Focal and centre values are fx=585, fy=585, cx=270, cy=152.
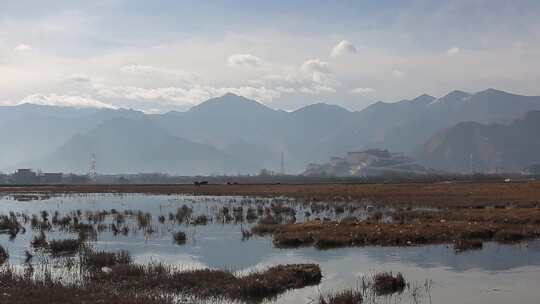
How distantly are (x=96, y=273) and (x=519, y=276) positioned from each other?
18.4 meters

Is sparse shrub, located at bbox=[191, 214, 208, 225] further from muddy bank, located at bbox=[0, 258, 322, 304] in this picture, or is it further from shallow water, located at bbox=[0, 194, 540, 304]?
muddy bank, located at bbox=[0, 258, 322, 304]

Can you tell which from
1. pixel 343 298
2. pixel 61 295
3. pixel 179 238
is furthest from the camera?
pixel 179 238

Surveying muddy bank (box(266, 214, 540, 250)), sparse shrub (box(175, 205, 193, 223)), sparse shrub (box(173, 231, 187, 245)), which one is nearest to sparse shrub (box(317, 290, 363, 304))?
muddy bank (box(266, 214, 540, 250))

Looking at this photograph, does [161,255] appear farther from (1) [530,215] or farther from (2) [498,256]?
(1) [530,215]

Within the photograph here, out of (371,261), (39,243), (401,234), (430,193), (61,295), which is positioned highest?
(430,193)

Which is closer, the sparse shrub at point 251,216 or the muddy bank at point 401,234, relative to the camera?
the muddy bank at point 401,234

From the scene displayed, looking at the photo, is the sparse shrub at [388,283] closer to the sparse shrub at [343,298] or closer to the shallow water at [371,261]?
the shallow water at [371,261]

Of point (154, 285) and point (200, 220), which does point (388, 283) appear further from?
point (200, 220)

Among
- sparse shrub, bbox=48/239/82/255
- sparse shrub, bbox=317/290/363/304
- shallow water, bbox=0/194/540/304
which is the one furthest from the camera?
sparse shrub, bbox=48/239/82/255

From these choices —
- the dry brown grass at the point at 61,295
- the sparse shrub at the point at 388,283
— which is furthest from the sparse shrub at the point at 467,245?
the dry brown grass at the point at 61,295

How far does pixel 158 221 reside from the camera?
171 feet

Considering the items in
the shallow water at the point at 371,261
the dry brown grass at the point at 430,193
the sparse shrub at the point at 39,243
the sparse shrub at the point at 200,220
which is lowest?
the shallow water at the point at 371,261

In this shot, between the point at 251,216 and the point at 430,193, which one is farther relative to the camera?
the point at 430,193

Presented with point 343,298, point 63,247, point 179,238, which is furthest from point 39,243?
point 343,298
